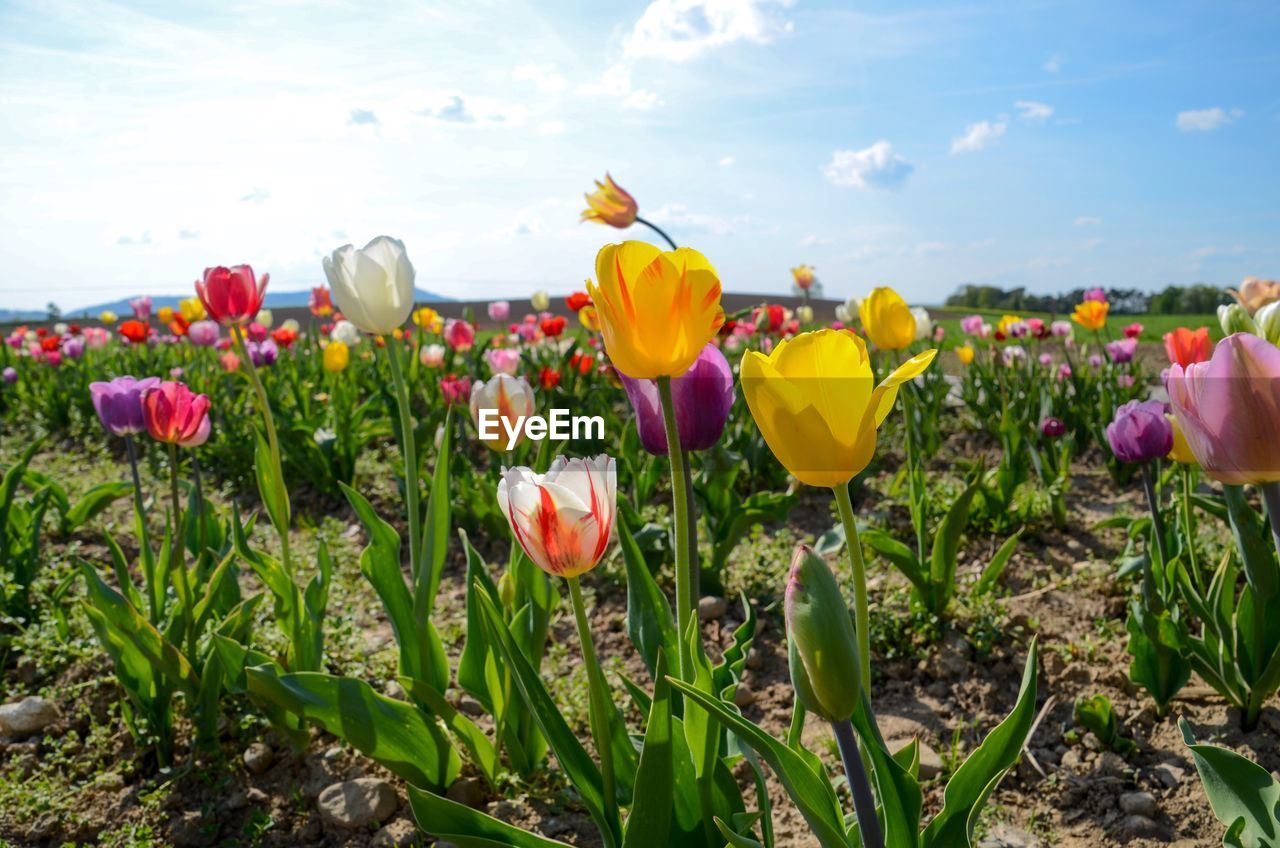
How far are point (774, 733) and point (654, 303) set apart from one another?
55.8 inches

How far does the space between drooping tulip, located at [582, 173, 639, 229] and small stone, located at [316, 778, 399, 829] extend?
285 cm

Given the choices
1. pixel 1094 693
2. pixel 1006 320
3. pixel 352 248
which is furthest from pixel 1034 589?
pixel 1006 320

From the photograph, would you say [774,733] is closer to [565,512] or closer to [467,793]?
[467,793]

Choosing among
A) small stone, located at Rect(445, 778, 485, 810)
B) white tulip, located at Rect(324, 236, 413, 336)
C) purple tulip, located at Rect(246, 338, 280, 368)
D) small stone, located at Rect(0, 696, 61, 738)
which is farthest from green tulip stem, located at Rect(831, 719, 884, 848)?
purple tulip, located at Rect(246, 338, 280, 368)

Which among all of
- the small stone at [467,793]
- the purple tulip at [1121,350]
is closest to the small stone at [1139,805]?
the small stone at [467,793]

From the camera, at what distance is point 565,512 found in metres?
1.13

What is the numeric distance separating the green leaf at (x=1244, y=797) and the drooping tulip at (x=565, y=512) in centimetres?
87

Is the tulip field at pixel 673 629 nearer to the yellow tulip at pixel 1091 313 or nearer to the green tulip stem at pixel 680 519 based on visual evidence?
the green tulip stem at pixel 680 519

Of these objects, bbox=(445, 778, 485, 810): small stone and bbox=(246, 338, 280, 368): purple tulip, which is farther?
bbox=(246, 338, 280, 368): purple tulip

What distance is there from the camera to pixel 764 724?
7.31 feet

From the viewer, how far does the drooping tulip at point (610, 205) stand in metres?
4.23

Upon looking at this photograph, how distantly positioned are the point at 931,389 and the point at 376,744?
153 inches

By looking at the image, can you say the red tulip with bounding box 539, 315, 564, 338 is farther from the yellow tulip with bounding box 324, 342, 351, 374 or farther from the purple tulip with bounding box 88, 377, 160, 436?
the purple tulip with bounding box 88, 377, 160, 436

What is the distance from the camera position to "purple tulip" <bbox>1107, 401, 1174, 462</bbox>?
211cm
